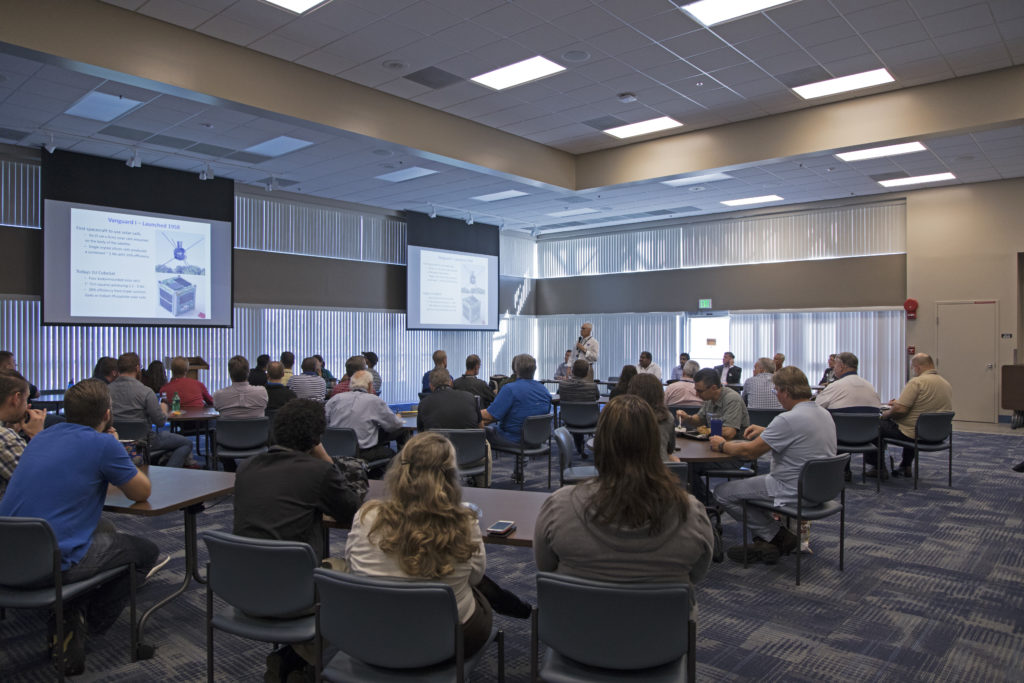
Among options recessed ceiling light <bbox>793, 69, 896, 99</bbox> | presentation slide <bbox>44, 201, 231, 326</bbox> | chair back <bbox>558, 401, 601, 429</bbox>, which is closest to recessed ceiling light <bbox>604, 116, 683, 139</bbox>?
recessed ceiling light <bbox>793, 69, 896, 99</bbox>

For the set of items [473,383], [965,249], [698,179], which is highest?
[698,179]

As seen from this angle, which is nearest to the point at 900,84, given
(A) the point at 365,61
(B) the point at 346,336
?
(A) the point at 365,61

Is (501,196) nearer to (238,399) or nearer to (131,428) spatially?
(238,399)

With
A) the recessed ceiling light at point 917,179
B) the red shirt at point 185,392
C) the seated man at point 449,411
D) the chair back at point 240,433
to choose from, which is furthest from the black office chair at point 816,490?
the recessed ceiling light at point 917,179

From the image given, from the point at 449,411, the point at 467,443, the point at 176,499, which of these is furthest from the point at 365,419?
the point at 176,499

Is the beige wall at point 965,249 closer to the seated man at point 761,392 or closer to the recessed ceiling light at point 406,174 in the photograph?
the seated man at point 761,392

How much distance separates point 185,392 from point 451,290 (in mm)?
7002

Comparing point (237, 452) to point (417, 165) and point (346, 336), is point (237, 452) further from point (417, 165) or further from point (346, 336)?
→ point (346, 336)

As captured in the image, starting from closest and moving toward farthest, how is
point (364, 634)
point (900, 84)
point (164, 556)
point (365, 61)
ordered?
point (364, 634) < point (164, 556) < point (365, 61) < point (900, 84)

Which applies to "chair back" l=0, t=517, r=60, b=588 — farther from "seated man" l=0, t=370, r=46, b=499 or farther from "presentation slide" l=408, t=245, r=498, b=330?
"presentation slide" l=408, t=245, r=498, b=330

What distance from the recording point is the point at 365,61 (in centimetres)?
660

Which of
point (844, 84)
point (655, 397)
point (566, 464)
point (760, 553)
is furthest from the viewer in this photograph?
point (844, 84)

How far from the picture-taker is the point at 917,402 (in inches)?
260

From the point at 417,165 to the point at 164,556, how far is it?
645 centimetres
